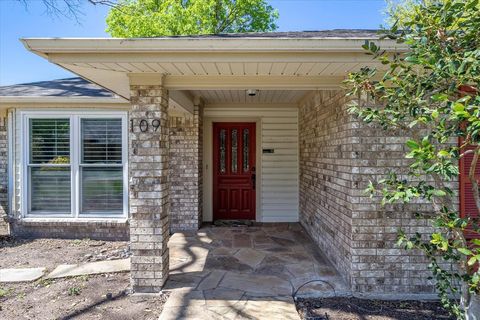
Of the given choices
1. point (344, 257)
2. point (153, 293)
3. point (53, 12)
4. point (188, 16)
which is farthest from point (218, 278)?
point (188, 16)

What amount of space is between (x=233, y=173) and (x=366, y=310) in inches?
167

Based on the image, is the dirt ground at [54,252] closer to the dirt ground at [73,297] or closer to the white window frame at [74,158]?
the dirt ground at [73,297]

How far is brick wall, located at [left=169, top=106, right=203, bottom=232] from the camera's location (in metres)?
5.77

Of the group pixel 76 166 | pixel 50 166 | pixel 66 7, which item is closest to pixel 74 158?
pixel 76 166

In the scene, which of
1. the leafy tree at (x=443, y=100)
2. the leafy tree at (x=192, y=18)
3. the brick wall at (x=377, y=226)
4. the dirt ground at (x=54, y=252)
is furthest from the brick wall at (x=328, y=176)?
the leafy tree at (x=192, y=18)

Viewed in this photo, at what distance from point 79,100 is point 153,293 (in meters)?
3.75

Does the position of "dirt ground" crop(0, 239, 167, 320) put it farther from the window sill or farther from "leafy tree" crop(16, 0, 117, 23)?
"leafy tree" crop(16, 0, 117, 23)

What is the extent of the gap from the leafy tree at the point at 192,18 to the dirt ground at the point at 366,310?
12.1m

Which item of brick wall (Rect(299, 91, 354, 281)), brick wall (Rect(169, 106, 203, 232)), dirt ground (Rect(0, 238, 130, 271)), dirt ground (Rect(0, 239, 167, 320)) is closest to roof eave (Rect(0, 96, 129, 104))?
brick wall (Rect(169, 106, 203, 232))

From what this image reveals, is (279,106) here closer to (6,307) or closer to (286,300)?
(286,300)

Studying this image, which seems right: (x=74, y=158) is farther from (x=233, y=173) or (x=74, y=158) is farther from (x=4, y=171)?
(x=233, y=173)

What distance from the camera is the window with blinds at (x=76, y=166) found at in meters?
5.53

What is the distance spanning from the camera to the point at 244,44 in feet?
8.79

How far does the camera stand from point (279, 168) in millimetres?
6582
